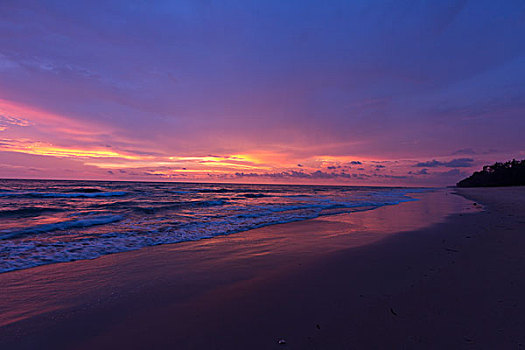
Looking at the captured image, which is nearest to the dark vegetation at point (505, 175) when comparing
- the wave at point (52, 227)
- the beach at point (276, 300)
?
the beach at point (276, 300)

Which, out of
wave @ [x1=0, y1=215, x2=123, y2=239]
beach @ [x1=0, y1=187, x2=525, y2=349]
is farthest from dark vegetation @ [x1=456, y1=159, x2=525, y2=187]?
wave @ [x1=0, y1=215, x2=123, y2=239]

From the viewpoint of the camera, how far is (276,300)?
3.60m

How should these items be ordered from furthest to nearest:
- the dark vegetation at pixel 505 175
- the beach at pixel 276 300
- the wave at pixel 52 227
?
the dark vegetation at pixel 505 175 → the wave at pixel 52 227 → the beach at pixel 276 300

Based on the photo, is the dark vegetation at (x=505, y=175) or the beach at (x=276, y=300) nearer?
the beach at (x=276, y=300)

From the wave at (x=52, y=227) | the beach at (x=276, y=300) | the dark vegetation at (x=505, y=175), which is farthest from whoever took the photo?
the dark vegetation at (x=505, y=175)

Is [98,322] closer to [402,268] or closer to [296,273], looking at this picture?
[296,273]

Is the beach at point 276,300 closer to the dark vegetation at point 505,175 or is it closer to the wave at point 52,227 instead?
the wave at point 52,227

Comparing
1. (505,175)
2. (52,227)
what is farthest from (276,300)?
(505,175)

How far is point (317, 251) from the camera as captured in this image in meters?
6.45

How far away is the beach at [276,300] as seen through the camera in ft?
8.79

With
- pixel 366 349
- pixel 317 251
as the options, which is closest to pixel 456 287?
pixel 366 349

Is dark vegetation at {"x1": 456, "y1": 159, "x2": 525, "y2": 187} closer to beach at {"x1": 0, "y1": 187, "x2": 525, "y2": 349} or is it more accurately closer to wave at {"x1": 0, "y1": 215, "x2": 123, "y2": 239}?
beach at {"x1": 0, "y1": 187, "x2": 525, "y2": 349}

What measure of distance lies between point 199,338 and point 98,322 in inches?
56.9

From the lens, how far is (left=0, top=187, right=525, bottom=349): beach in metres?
2.68
